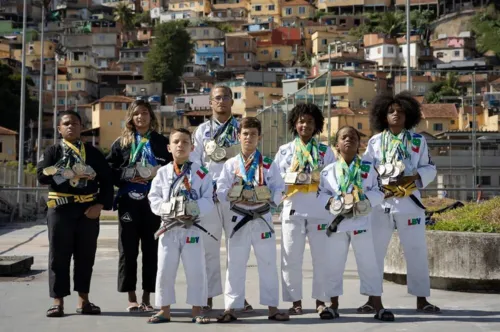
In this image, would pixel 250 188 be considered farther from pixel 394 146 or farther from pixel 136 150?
pixel 394 146

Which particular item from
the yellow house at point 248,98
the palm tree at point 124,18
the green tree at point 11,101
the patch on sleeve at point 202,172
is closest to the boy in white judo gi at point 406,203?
the patch on sleeve at point 202,172

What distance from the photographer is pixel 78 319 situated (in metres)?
9.77

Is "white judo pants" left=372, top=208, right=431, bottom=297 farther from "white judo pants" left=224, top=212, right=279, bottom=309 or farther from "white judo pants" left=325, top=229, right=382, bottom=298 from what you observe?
"white judo pants" left=224, top=212, right=279, bottom=309

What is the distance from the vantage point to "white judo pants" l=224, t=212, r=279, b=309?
985 centimetres

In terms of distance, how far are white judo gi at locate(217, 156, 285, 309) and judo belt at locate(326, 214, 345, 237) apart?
1.82ft

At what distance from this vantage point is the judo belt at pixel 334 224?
10047 mm

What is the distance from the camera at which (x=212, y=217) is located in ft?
33.8

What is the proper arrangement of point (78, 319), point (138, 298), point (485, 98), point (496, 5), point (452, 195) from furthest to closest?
point (496, 5) → point (485, 98) → point (452, 195) → point (138, 298) → point (78, 319)

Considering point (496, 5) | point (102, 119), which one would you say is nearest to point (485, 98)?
point (102, 119)

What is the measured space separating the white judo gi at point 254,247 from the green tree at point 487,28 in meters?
134

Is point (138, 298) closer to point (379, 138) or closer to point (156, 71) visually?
point (379, 138)

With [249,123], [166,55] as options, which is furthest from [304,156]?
[166,55]

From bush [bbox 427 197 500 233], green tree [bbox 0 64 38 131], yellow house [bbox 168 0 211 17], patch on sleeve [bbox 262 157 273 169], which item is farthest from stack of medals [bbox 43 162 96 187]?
yellow house [bbox 168 0 211 17]

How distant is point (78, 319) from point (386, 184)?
10.4 feet
